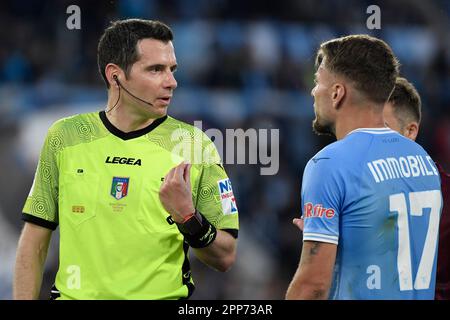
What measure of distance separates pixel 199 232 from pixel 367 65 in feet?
3.56

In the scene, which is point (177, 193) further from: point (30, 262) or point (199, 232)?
point (30, 262)

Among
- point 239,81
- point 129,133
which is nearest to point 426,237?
point 129,133

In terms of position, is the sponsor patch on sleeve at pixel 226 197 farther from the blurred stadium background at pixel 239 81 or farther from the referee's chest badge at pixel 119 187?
the blurred stadium background at pixel 239 81

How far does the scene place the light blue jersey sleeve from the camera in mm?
3822

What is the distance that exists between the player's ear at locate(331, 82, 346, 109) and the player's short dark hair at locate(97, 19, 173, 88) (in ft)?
3.78

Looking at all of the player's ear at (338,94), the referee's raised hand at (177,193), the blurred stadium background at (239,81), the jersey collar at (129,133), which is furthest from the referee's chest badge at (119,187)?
the blurred stadium background at (239,81)

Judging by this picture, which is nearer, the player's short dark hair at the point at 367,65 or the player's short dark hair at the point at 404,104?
the player's short dark hair at the point at 367,65

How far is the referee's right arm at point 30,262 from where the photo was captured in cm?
450

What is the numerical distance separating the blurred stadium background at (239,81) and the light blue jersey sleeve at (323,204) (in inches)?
291

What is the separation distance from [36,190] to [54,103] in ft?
24.6

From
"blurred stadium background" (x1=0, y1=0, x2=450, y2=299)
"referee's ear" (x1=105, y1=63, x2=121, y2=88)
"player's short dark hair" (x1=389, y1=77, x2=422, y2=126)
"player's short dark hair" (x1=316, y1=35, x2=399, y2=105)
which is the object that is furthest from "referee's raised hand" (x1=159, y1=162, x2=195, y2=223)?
"blurred stadium background" (x1=0, y1=0, x2=450, y2=299)

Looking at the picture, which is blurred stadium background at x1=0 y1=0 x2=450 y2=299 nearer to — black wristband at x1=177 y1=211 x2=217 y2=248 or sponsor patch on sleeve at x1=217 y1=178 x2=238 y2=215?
sponsor patch on sleeve at x1=217 y1=178 x2=238 y2=215

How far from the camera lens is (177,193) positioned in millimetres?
4043

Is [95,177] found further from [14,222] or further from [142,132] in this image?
[14,222]
